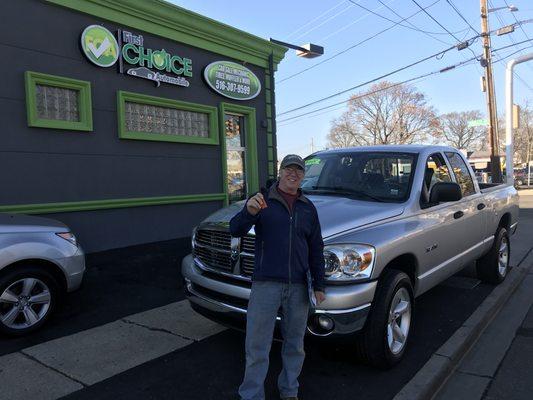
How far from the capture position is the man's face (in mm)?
2992

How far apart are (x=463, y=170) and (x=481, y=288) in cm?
172

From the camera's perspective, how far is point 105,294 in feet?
19.0

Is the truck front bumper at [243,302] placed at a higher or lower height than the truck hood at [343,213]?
lower

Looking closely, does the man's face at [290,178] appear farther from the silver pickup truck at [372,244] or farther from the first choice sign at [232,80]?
the first choice sign at [232,80]

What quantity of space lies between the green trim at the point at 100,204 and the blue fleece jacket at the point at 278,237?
18.0 ft

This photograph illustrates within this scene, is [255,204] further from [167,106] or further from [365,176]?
[167,106]

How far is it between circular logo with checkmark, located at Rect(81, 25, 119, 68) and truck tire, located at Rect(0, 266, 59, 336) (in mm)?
4713

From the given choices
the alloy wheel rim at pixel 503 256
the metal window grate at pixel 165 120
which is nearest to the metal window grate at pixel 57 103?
the metal window grate at pixel 165 120

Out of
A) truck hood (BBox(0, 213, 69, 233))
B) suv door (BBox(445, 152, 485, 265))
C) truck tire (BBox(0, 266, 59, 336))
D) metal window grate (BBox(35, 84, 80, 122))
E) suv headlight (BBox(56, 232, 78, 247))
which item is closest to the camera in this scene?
truck tire (BBox(0, 266, 59, 336))

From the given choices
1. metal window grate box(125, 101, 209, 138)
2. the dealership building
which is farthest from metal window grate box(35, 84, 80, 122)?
metal window grate box(125, 101, 209, 138)

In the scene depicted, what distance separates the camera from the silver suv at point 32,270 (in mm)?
4340

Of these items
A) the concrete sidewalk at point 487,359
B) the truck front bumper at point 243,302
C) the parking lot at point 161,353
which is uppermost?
the truck front bumper at point 243,302

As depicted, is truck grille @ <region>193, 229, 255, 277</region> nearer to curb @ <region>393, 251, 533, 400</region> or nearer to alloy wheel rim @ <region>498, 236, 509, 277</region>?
curb @ <region>393, 251, 533, 400</region>

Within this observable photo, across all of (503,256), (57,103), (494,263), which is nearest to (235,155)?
(57,103)
